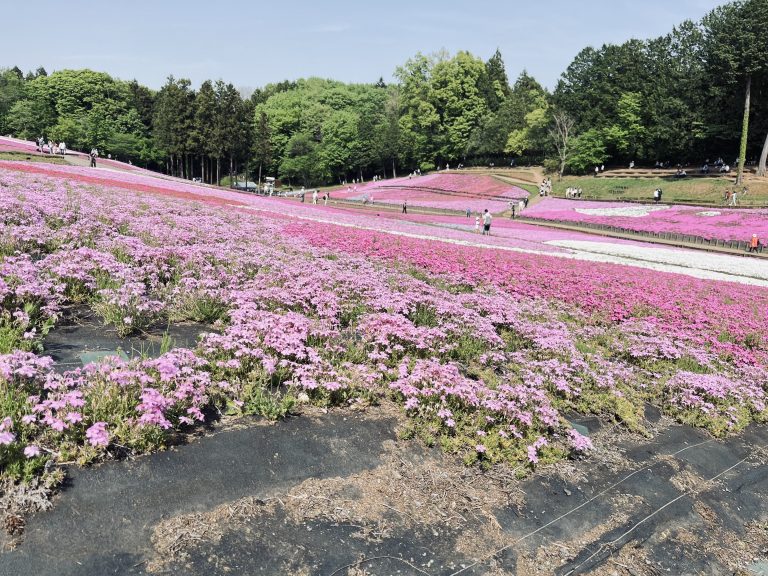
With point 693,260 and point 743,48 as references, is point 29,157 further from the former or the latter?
point 743,48

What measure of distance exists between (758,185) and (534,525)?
2526 inches

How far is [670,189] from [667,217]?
60.5 feet

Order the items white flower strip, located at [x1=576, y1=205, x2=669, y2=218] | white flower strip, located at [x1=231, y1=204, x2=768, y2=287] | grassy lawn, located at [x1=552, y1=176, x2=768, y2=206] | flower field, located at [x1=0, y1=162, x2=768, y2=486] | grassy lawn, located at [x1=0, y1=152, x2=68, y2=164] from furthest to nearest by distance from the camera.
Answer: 1. grassy lawn, located at [x1=552, y1=176, x2=768, y2=206]
2. white flower strip, located at [x1=576, y1=205, x2=669, y2=218]
3. grassy lawn, located at [x1=0, y1=152, x2=68, y2=164]
4. white flower strip, located at [x1=231, y1=204, x2=768, y2=287]
5. flower field, located at [x1=0, y1=162, x2=768, y2=486]

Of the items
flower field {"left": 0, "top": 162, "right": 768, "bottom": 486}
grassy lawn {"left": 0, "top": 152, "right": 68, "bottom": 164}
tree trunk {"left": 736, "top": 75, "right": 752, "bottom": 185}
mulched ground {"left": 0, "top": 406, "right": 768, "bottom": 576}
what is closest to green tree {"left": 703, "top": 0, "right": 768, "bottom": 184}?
tree trunk {"left": 736, "top": 75, "right": 752, "bottom": 185}

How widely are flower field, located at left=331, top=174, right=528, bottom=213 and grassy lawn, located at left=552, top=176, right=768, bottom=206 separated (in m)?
9.24

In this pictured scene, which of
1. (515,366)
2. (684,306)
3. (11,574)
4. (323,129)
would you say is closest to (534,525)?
(515,366)

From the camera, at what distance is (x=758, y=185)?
54.4m

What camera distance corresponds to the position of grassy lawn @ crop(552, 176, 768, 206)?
5247 centimetres

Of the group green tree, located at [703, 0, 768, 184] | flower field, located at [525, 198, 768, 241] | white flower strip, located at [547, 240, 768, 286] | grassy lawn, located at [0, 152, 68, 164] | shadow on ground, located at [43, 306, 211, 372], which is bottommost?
white flower strip, located at [547, 240, 768, 286]

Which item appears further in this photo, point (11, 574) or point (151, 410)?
point (151, 410)

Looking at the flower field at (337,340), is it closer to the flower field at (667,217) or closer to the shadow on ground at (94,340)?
the shadow on ground at (94,340)

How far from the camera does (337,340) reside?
8773 mm

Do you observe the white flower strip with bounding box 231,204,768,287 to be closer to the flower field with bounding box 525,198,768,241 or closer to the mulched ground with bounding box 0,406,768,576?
the flower field with bounding box 525,198,768,241

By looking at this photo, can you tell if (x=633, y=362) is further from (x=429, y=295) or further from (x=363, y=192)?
(x=363, y=192)
